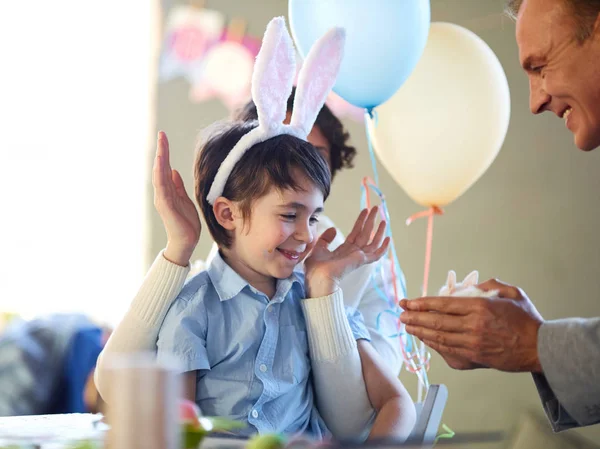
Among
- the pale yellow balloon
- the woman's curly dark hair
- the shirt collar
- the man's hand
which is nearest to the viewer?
the man's hand

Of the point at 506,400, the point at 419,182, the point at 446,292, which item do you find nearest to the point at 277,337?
the point at 446,292

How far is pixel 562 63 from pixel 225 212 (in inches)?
26.9

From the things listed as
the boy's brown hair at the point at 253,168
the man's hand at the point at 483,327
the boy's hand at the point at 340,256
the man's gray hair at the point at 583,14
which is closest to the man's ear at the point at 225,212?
the boy's brown hair at the point at 253,168

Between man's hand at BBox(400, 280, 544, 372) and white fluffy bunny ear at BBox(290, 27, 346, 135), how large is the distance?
1.59ft

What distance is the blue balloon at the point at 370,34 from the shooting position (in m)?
1.91

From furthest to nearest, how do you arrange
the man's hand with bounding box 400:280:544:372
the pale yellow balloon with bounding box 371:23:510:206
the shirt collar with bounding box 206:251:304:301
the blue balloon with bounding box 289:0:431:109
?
the pale yellow balloon with bounding box 371:23:510:206
the blue balloon with bounding box 289:0:431:109
the shirt collar with bounding box 206:251:304:301
the man's hand with bounding box 400:280:544:372

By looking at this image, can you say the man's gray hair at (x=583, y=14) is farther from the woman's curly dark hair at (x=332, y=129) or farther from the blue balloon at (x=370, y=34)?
the woman's curly dark hair at (x=332, y=129)

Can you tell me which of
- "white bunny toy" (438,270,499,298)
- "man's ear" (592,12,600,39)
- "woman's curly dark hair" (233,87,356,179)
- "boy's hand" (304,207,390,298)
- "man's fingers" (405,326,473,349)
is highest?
"man's ear" (592,12,600,39)

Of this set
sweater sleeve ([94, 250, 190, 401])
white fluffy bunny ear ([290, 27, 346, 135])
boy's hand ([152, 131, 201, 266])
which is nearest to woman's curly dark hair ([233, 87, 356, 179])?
white fluffy bunny ear ([290, 27, 346, 135])

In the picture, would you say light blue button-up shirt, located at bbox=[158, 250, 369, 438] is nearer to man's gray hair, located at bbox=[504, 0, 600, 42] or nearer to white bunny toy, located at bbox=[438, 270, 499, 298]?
white bunny toy, located at bbox=[438, 270, 499, 298]

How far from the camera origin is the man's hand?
1.21m

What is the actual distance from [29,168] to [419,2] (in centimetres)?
195

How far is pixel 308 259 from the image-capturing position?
1.55 m

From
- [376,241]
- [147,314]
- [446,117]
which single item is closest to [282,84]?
[376,241]
